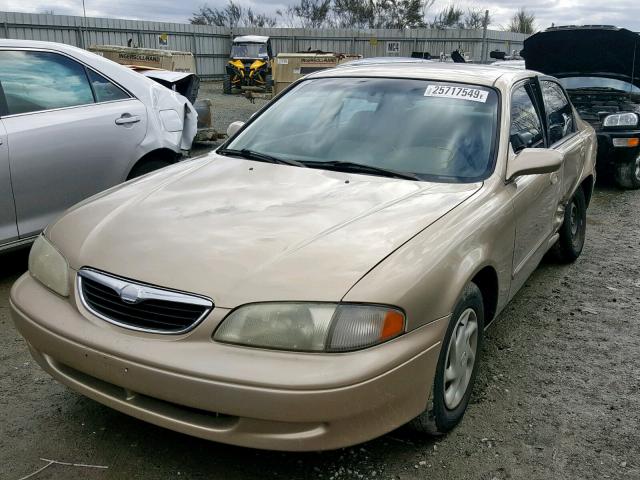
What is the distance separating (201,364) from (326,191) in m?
1.10

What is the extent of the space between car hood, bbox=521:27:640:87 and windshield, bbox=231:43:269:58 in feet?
53.8

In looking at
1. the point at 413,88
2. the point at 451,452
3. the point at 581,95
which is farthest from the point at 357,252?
the point at 581,95

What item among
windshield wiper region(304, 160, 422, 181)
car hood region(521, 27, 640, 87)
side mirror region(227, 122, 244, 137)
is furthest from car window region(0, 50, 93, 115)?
car hood region(521, 27, 640, 87)

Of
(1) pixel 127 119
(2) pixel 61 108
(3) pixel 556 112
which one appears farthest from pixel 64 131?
(3) pixel 556 112

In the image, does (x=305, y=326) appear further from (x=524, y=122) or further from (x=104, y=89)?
(x=104, y=89)

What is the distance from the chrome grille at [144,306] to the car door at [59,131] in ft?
7.03

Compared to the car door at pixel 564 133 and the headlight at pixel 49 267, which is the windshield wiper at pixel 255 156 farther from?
the car door at pixel 564 133

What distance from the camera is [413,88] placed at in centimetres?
338

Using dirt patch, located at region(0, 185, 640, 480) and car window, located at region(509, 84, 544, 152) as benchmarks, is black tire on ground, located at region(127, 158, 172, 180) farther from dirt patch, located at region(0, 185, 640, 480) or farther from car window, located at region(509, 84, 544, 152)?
car window, located at region(509, 84, 544, 152)

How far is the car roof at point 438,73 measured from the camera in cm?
343

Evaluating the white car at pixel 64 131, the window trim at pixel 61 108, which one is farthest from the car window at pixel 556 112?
the window trim at pixel 61 108

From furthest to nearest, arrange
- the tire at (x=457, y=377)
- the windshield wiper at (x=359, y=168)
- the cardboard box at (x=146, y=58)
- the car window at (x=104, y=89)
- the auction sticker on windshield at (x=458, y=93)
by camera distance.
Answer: the cardboard box at (x=146, y=58) < the car window at (x=104, y=89) < the auction sticker on windshield at (x=458, y=93) < the windshield wiper at (x=359, y=168) < the tire at (x=457, y=377)

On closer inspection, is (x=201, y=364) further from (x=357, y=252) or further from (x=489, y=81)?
(x=489, y=81)

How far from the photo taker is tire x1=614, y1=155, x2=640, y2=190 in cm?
781
